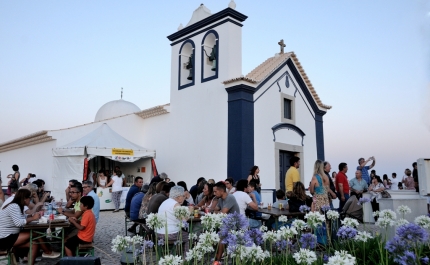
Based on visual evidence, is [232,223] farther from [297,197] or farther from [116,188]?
[116,188]

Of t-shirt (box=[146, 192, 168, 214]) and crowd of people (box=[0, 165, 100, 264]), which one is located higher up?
t-shirt (box=[146, 192, 168, 214])

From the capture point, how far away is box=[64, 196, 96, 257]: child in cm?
504

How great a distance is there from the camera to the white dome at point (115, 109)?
19984mm

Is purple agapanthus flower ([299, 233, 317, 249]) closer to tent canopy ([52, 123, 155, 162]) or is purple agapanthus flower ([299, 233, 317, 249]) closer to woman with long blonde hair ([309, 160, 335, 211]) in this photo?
woman with long blonde hair ([309, 160, 335, 211])

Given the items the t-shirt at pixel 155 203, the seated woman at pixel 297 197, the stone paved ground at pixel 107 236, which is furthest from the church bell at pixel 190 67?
the t-shirt at pixel 155 203

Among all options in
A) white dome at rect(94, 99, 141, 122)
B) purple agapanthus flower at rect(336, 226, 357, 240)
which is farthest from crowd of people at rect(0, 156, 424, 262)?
white dome at rect(94, 99, 141, 122)

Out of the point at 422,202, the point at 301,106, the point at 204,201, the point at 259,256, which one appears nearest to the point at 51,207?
the point at 204,201

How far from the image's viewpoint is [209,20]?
12.8m

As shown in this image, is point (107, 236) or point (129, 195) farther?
point (107, 236)

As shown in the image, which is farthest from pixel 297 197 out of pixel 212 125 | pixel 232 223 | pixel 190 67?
pixel 190 67

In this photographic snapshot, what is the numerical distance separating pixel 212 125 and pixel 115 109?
9.62 metres

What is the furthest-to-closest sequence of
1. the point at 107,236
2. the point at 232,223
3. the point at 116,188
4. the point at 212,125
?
the point at 116,188, the point at 212,125, the point at 107,236, the point at 232,223

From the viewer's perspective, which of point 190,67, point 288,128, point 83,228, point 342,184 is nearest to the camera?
point 83,228

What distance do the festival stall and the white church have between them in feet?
0.11
